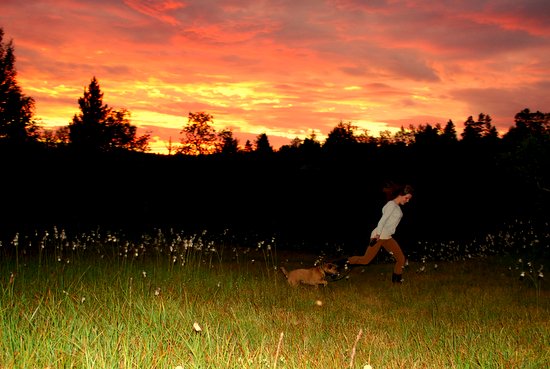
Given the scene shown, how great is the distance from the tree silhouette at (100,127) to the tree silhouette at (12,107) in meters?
21.8

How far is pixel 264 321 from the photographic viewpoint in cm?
575

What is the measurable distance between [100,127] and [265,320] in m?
63.6

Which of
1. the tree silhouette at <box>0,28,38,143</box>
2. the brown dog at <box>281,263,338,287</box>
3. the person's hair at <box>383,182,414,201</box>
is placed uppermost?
the tree silhouette at <box>0,28,38,143</box>

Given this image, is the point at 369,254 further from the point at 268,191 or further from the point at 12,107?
the point at 12,107

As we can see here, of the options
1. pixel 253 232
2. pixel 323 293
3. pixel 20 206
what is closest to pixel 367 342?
pixel 323 293

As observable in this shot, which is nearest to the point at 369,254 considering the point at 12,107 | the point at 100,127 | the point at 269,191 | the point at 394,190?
the point at 394,190

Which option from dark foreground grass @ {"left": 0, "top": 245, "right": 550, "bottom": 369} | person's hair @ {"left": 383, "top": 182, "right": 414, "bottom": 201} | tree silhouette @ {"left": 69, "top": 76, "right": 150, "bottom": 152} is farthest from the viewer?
tree silhouette @ {"left": 69, "top": 76, "right": 150, "bottom": 152}

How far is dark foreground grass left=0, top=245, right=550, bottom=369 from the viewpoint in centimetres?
401

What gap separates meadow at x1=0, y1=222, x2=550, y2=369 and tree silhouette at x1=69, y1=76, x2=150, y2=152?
2239 inches

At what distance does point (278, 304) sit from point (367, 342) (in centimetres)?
238

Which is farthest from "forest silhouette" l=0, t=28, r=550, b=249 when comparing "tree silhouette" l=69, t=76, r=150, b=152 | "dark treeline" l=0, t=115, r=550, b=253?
"tree silhouette" l=69, t=76, r=150, b=152

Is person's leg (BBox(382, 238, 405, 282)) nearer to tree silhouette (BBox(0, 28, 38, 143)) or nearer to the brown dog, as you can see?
the brown dog

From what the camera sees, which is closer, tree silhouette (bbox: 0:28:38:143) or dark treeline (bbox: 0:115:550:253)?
dark treeline (bbox: 0:115:550:253)

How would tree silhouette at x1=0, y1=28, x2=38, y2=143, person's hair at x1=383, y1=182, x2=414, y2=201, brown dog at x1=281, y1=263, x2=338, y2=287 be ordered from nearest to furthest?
brown dog at x1=281, y1=263, x2=338, y2=287 < person's hair at x1=383, y1=182, x2=414, y2=201 < tree silhouette at x1=0, y1=28, x2=38, y2=143
